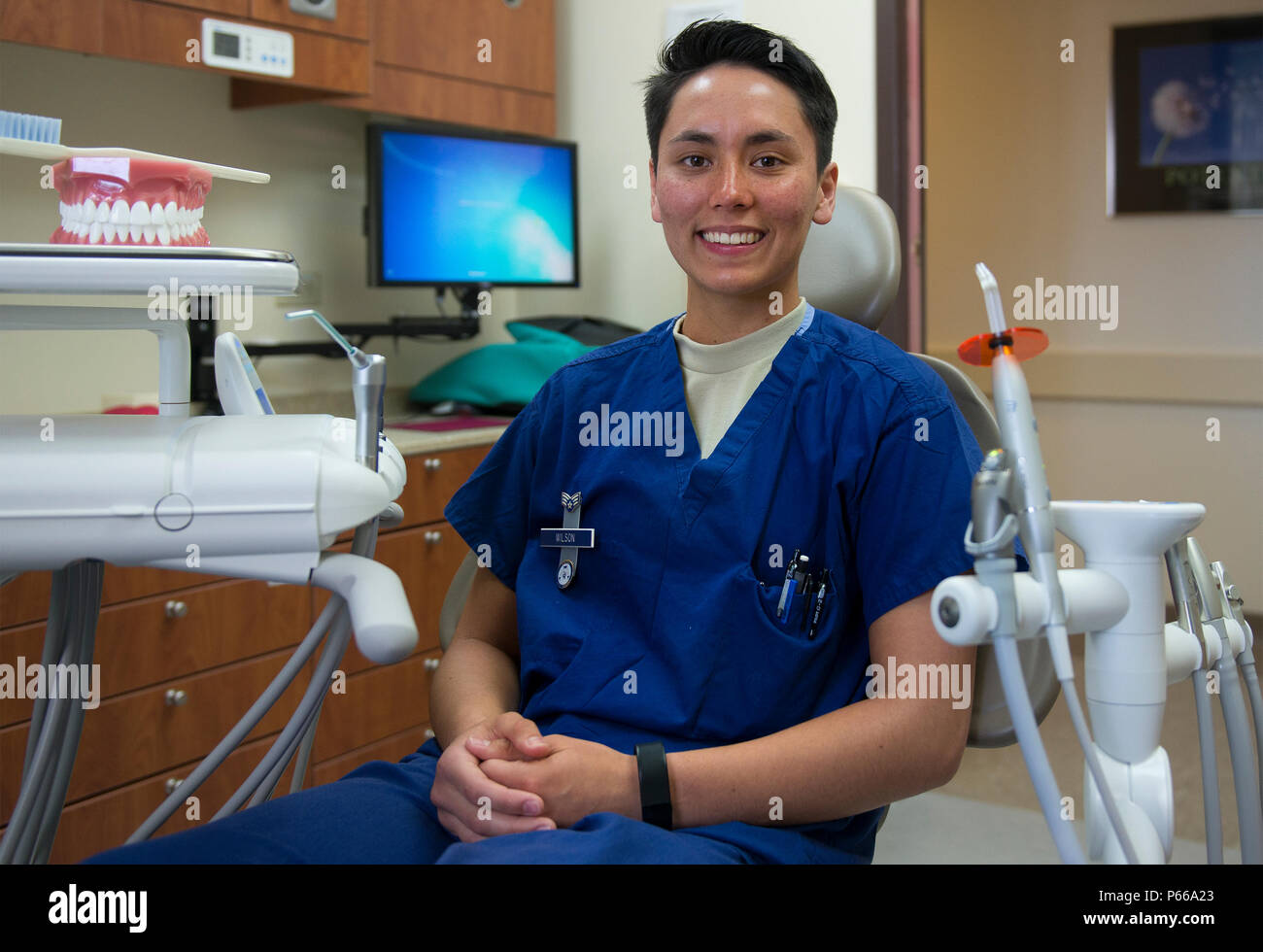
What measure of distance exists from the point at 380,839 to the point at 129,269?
Answer: 49 centimetres

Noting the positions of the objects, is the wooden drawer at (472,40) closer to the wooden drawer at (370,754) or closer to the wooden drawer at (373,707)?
the wooden drawer at (373,707)

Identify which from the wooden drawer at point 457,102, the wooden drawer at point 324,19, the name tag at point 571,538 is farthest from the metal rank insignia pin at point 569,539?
the wooden drawer at point 457,102

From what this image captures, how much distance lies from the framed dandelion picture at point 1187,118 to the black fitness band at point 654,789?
3.51 m

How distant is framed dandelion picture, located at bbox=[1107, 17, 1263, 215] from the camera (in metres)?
3.78

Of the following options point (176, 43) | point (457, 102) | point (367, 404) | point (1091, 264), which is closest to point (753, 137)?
point (367, 404)

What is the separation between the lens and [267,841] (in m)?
0.96

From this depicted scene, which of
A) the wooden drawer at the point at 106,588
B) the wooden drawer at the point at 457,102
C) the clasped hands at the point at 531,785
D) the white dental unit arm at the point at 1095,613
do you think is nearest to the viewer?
the white dental unit arm at the point at 1095,613

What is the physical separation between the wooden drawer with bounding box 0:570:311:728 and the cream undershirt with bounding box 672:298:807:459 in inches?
46.4

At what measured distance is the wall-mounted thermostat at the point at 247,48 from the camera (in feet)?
7.22

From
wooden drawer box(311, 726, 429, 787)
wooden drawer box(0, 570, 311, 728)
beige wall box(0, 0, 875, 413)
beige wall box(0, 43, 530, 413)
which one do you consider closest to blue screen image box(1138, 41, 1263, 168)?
beige wall box(0, 0, 875, 413)

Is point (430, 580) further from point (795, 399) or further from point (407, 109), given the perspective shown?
point (795, 399)

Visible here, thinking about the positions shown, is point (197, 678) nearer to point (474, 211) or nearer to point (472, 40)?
point (474, 211)

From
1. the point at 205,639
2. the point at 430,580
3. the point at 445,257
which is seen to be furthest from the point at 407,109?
the point at 205,639

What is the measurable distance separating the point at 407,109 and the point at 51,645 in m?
1.80
